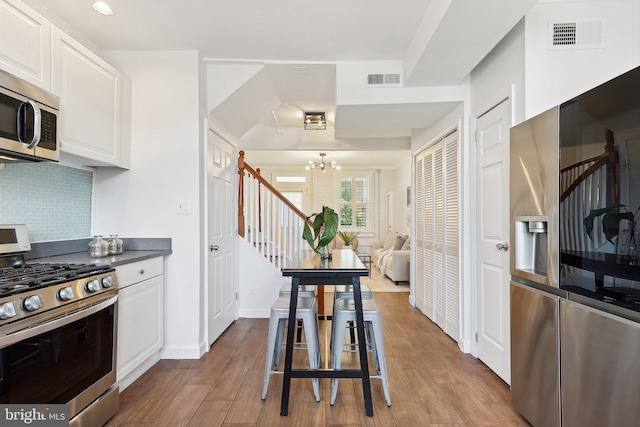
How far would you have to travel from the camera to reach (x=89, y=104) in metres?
2.45

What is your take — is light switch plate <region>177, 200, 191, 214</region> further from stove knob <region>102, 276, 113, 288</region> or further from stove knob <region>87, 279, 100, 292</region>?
stove knob <region>87, 279, 100, 292</region>

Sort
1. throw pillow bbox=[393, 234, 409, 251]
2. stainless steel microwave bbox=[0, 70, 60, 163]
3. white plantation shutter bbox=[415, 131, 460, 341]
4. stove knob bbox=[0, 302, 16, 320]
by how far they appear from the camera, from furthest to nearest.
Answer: throw pillow bbox=[393, 234, 409, 251] < white plantation shutter bbox=[415, 131, 460, 341] < stainless steel microwave bbox=[0, 70, 60, 163] < stove knob bbox=[0, 302, 16, 320]

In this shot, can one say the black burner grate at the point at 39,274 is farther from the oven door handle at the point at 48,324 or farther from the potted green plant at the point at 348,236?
the potted green plant at the point at 348,236

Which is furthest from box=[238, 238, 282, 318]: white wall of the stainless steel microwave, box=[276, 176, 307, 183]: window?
box=[276, 176, 307, 183]: window

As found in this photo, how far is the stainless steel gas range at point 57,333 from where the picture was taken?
1.44 m

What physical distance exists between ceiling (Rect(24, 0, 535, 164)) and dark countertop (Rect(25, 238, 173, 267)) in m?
1.34

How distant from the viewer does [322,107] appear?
180 inches

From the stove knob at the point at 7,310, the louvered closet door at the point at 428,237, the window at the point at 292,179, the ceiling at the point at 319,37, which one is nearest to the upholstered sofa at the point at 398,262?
the louvered closet door at the point at 428,237

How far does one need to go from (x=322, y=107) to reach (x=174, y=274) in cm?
279

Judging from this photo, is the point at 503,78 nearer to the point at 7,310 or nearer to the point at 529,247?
the point at 529,247

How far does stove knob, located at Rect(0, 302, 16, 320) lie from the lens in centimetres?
138

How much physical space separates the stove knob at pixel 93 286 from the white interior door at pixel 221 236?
1308mm

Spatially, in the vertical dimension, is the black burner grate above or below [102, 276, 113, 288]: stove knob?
above

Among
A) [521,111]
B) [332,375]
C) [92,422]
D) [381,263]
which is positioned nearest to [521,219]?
[521,111]
